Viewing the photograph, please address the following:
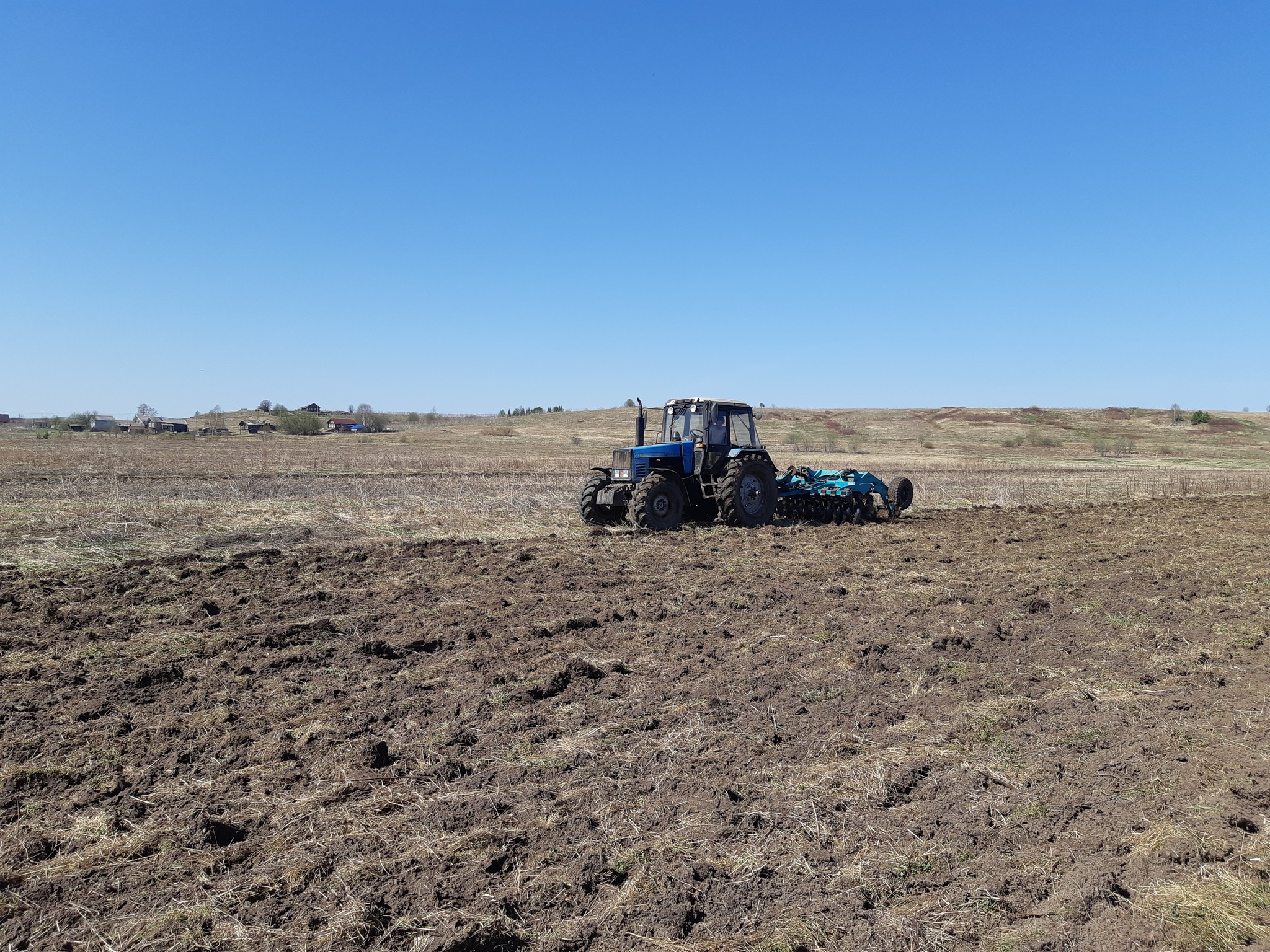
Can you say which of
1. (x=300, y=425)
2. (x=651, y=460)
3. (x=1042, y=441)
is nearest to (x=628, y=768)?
(x=651, y=460)

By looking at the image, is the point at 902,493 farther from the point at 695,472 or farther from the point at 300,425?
the point at 300,425

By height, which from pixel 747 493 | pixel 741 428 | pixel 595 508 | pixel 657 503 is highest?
pixel 741 428

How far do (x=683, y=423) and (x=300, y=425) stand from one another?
59881 millimetres

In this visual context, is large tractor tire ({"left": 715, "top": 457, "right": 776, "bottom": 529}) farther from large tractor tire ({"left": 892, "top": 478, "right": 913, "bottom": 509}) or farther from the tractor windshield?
large tractor tire ({"left": 892, "top": 478, "right": 913, "bottom": 509})

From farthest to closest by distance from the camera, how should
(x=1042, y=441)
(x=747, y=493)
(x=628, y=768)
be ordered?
1. (x=1042, y=441)
2. (x=747, y=493)
3. (x=628, y=768)

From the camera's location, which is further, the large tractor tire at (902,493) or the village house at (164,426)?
the village house at (164,426)

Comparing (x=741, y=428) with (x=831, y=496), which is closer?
(x=741, y=428)

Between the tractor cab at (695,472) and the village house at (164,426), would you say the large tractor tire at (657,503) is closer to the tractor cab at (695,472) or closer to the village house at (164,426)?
the tractor cab at (695,472)

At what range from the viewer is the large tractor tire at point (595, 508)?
16.0m

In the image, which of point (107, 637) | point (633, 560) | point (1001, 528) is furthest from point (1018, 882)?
point (1001, 528)

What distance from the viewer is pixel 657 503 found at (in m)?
15.3

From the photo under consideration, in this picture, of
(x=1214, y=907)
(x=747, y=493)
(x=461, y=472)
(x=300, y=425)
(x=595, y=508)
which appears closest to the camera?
(x=1214, y=907)

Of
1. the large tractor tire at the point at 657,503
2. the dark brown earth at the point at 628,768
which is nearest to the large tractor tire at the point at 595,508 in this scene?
the large tractor tire at the point at 657,503

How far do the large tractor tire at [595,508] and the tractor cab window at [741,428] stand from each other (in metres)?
2.61
